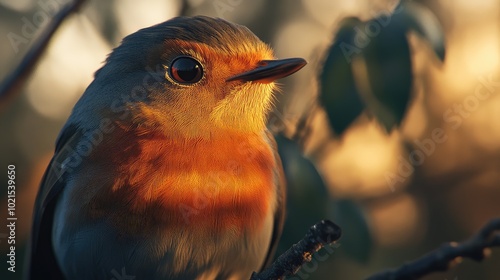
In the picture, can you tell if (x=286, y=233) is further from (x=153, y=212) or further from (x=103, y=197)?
(x=103, y=197)

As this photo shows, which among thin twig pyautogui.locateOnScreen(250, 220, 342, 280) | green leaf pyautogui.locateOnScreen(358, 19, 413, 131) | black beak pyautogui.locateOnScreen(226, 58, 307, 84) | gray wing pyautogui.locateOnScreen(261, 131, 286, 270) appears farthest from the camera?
gray wing pyautogui.locateOnScreen(261, 131, 286, 270)
